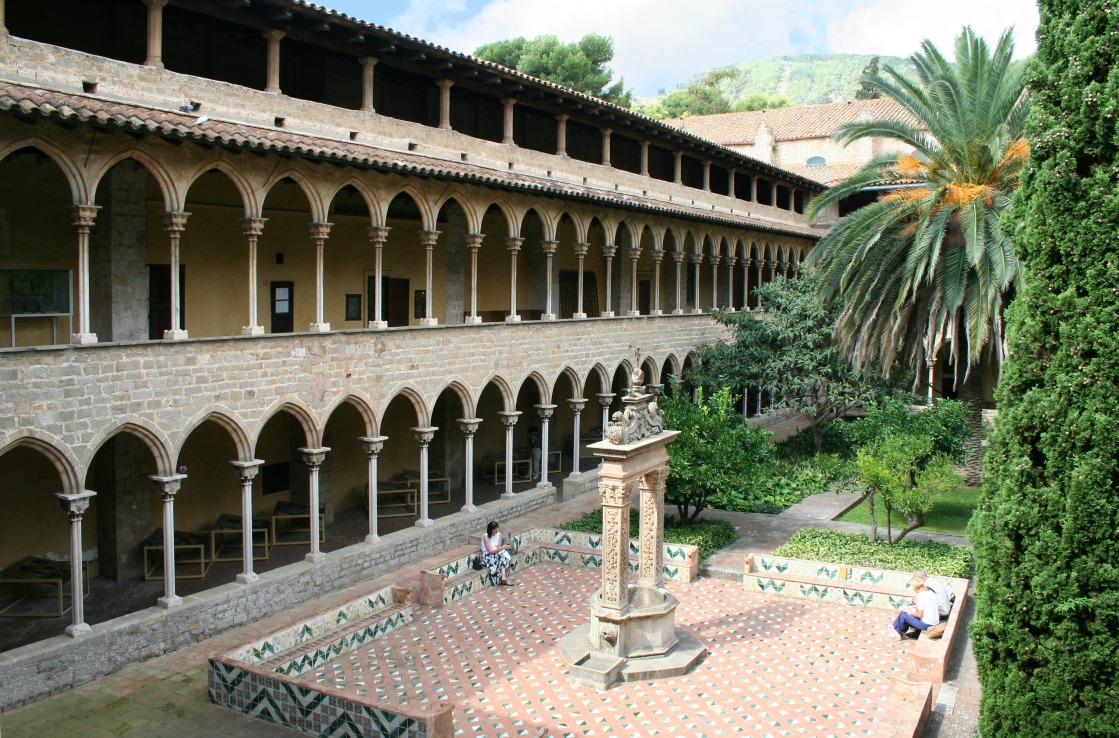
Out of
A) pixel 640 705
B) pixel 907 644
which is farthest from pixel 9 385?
pixel 907 644

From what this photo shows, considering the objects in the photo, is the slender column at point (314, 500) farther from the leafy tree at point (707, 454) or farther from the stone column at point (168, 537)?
the leafy tree at point (707, 454)

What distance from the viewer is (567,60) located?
189 feet

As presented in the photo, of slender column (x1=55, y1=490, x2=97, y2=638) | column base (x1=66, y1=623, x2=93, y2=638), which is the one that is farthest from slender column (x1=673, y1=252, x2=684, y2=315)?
column base (x1=66, y1=623, x2=93, y2=638)

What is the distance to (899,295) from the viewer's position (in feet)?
74.3

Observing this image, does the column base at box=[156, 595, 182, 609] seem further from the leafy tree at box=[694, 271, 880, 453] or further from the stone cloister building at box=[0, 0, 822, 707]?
the leafy tree at box=[694, 271, 880, 453]

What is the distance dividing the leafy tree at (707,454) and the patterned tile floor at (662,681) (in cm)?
323

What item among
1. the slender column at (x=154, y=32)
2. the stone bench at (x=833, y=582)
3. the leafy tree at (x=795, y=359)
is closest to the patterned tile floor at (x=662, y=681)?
the stone bench at (x=833, y=582)

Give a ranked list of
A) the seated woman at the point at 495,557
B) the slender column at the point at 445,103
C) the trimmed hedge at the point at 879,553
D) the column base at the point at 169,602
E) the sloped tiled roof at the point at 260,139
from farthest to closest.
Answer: the slender column at the point at 445,103, the trimmed hedge at the point at 879,553, the seated woman at the point at 495,557, the column base at the point at 169,602, the sloped tiled roof at the point at 260,139

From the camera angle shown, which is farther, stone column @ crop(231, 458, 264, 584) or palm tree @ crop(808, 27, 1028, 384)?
palm tree @ crop(808, 27, 1028, 384)

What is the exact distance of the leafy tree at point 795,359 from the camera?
2683 centimetres

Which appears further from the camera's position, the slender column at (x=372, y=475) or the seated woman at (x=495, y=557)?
the slender column at (x=372, y=475)

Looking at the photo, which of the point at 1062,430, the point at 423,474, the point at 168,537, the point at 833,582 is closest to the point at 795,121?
the point at 423,474

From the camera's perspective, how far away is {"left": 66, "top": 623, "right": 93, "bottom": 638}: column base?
1298 centimetres

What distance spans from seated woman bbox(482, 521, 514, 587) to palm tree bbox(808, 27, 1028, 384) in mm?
11093
